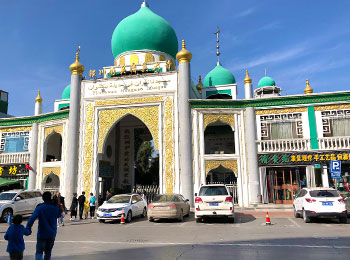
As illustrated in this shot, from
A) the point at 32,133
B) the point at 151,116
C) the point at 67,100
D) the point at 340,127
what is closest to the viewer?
the point at 340,127

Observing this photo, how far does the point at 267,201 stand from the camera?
18.7 m

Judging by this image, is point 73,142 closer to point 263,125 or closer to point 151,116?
point 151,116

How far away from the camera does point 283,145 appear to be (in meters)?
19.1

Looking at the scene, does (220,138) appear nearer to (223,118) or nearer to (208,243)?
(223,118)

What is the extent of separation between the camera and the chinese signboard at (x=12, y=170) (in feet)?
75.2

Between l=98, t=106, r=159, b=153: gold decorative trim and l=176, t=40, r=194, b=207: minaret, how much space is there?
1719 millimetres

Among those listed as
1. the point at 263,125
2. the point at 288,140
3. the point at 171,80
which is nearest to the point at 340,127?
the point at 288,140

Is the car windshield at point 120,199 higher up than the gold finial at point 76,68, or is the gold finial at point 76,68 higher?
the gold finial at point 76,68

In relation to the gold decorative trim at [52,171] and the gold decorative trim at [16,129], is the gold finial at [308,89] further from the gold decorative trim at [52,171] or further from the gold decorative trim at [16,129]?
the gold decorative trim at [16,129]

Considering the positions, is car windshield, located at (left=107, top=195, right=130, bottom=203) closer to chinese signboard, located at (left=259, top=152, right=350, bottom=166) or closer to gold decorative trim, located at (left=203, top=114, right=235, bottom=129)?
gold decorative trim, located at (left=203, top=114, right=235, bottom=129)

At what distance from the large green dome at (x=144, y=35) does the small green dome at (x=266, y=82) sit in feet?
37.6

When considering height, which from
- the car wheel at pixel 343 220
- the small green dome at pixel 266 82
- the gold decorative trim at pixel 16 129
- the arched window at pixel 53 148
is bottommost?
the car wheel at pixel 343 220

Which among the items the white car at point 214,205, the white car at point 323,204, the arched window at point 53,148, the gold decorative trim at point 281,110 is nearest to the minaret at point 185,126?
the gold decorative trim at point 281,110

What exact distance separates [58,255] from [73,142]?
14.4 meters
